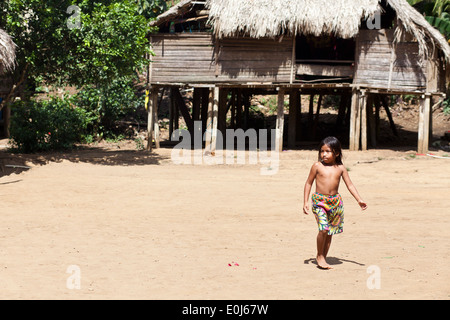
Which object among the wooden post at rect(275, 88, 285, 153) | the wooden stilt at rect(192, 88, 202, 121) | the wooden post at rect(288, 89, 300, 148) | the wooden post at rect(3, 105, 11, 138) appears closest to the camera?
the wooden post at rect(275, 88, 285, 153)

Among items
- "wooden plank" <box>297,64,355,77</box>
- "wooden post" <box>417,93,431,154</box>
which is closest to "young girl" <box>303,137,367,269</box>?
"wooden post" <box>417,93,431,154</box>

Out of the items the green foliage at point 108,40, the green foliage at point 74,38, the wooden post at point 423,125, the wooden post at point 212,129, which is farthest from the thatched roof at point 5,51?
the wooden post at point 423,125

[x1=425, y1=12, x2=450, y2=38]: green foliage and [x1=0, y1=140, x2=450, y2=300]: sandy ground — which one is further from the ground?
[x1=425, y1=12, x2=450, y2=38]: green foliage

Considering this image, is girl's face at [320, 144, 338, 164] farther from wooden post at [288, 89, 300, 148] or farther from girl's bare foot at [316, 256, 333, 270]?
wooden post at [288, 89, 300, 148]

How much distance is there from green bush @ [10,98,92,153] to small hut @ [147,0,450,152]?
2.44m

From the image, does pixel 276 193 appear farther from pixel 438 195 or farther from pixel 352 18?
pixel 352 18

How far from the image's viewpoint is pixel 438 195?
11.1 m

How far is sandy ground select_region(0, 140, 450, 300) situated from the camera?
5488 millimetres

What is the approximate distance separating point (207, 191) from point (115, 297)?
6495mm

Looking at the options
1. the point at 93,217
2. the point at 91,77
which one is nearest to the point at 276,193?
the point at 93,217

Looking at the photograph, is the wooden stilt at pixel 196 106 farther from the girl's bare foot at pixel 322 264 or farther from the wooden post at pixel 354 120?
the girl's bare foot at pixel 322 264

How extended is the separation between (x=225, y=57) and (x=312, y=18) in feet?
8.88

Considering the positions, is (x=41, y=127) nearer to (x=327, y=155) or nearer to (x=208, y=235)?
(x=208, y=235)

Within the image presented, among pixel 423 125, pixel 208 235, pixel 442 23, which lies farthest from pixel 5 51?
pixel 442 23
